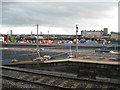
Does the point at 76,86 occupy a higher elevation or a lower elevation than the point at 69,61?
lower

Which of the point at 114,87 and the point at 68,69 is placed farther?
the point at 68,69

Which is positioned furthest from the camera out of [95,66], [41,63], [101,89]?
[41,63]

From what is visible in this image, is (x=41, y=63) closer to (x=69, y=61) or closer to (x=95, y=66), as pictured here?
(x=69, y=61)

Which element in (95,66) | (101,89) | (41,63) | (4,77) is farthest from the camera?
(41,63)

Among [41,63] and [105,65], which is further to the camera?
[41,63]

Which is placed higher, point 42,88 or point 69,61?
point 69,61

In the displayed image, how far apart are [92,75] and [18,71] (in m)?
6.81

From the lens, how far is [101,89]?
7742 millimetres

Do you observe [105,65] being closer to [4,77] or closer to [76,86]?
[76,86]

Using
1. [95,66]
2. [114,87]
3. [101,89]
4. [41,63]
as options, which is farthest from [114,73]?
[41,63]

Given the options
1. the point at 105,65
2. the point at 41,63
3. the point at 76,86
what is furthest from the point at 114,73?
the point at 41,63

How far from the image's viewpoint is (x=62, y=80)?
9242 millimetres

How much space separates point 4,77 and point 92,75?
7.33 metres

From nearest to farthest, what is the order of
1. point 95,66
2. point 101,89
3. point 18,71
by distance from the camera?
point 101,89
point 95,66
point 18,71
